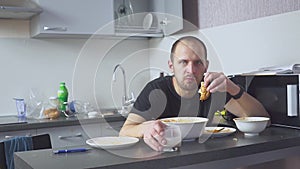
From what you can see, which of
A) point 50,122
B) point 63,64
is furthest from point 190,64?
point 63,64

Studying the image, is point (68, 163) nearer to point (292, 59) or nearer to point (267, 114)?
point (267, 114)

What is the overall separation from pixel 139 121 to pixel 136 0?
70.9 inches

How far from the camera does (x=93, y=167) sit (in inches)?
38.2

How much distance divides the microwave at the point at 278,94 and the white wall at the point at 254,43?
24cm

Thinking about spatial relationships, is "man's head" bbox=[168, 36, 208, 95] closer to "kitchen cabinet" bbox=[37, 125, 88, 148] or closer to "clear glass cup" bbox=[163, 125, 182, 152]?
"clear glass cup" bbox=[163, 125, 182, 152]

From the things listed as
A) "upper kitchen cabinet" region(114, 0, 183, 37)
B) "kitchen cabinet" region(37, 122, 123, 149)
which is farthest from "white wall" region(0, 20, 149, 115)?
"kitchen cabinet" region(37, 122, 123, 149)

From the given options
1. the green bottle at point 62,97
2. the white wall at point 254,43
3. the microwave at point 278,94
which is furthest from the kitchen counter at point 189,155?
the green bottle at point 62,97

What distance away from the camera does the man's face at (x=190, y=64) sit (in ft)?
4.97

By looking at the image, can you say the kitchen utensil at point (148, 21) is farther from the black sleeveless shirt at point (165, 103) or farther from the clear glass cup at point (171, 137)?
the clear glass cup at point (171, 137)

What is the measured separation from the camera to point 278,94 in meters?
1.68

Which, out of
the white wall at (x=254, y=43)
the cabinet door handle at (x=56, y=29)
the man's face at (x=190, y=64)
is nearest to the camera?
the man's face at (x=190, y=64)

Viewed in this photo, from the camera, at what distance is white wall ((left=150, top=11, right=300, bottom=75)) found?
6.63ft

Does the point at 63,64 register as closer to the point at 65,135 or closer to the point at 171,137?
the point at 65,135

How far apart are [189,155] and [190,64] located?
20.6 inches
